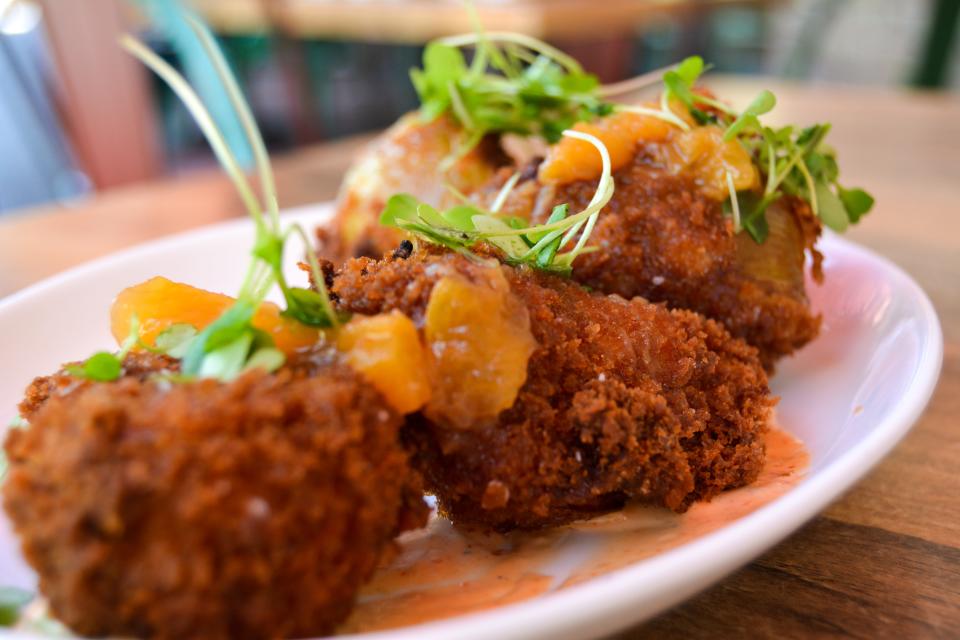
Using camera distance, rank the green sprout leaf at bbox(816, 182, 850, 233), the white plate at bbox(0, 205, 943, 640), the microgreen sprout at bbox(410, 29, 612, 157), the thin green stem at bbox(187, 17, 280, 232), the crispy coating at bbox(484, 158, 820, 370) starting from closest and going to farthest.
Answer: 1. the white plate at bbox(0, 205, 943, 640)
2. the thin green stem at bbox(187, 17, 280, 232)
3. the crispy coating at bbox(484, 158, 820, 370)
4. the green sprout leaf at bbox(816, 182, 850, 233)
5. the microgreen sprout at bbox(410, 29, 612, 157)

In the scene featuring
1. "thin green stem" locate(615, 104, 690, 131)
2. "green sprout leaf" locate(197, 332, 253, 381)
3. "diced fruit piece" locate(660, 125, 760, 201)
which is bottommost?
"green sprout leaf" locate(197, 332, 253, 381)

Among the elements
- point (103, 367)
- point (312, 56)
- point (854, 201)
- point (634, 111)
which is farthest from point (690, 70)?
point (312, 56)

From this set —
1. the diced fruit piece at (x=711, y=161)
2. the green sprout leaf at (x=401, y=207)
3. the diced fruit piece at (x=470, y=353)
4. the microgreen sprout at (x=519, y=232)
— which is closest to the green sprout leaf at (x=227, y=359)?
the diced fruit piece at (x=470, y=353)

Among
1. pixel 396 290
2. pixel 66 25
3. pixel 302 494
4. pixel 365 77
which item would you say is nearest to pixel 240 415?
pixel 302 494

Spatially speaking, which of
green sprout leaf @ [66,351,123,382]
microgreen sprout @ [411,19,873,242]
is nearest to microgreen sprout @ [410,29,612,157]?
microgreen sprout @ [411,19,873,242]

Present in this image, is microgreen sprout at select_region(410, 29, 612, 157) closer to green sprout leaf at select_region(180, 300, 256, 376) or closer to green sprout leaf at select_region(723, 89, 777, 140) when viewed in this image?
green sprout leaf at select_region(723, 89, 777, 140)

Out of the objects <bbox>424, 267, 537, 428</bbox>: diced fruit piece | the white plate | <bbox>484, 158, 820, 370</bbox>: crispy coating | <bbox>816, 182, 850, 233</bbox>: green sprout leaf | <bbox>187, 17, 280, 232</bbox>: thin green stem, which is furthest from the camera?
<bbox>816, 182, 850, 233</bbox>: green sprout leaf
